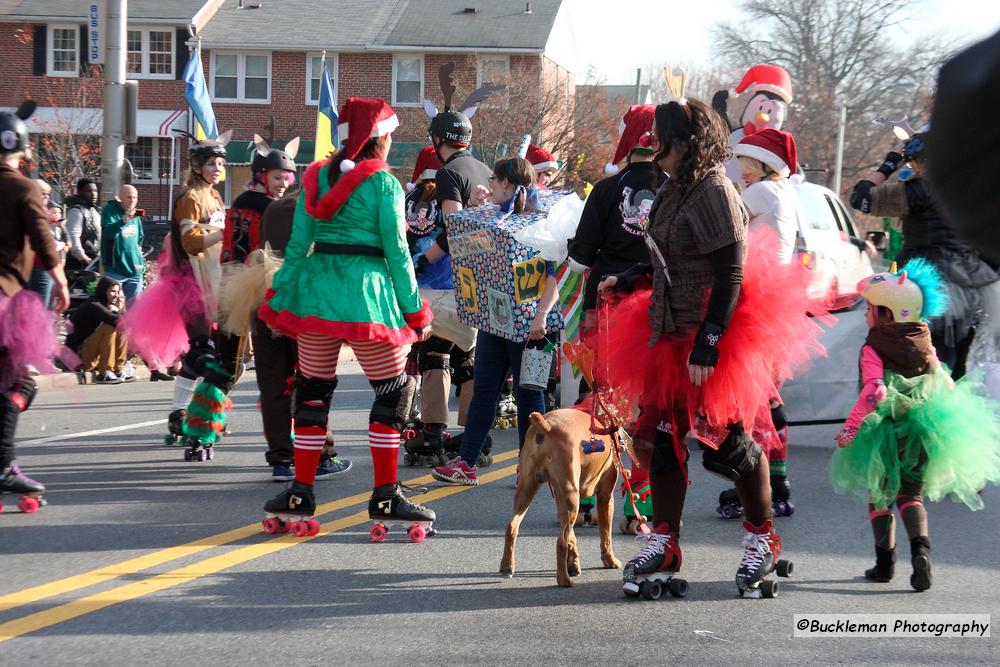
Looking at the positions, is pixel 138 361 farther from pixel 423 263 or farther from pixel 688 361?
pixel 688 361

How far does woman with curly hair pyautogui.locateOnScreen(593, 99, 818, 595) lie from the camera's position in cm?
499

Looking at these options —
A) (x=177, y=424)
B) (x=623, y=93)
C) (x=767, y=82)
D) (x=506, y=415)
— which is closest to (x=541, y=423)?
(x=177, y=424)

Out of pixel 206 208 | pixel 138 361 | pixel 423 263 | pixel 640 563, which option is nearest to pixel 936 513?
pixel 640 563

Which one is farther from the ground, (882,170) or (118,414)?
(882,170)

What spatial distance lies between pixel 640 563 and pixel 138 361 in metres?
10.4

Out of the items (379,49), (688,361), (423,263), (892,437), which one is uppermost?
(379,49)

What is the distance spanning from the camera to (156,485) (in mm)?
7648

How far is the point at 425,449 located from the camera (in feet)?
28.2

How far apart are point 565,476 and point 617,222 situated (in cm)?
165

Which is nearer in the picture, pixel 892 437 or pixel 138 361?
pixel 892 437

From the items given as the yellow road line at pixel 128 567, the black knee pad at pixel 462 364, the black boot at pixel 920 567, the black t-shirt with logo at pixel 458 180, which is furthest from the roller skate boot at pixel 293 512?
the black knee pad at pixel 462 364

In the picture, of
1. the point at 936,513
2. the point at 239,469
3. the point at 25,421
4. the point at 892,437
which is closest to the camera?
the point at 892,437

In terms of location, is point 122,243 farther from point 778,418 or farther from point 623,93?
point 623,93

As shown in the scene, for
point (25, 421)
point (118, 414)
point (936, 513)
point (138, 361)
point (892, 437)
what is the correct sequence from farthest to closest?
point (138, 361) → point (118, 414) → point (25, 421) → point (936, 513) → point (892, 437)
